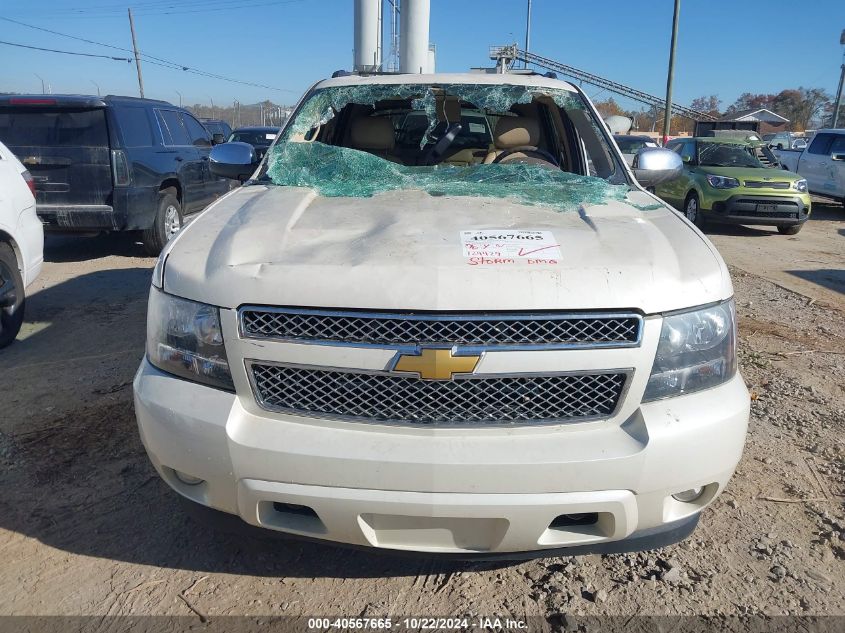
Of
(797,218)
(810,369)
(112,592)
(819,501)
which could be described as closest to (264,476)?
(112,592)

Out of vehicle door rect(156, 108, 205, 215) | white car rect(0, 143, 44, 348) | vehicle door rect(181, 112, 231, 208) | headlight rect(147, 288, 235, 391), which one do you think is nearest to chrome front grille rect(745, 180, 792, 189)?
vehicle door rect(181, 112, 231, 208)

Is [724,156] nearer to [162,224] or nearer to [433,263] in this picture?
[162,224]

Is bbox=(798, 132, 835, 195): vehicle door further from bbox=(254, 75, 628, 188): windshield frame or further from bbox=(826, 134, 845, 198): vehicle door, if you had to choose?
bbox=(254, 75, 628, 188): windshield frame

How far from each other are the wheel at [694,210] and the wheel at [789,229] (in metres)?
1.33

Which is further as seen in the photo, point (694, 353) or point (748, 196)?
point (748, 196)

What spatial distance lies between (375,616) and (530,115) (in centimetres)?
310

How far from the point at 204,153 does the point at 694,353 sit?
8648mm

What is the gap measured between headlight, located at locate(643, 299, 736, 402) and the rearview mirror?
246 cm

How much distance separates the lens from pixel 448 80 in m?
3.79

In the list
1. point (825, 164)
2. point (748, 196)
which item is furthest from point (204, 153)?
point (825, 164)

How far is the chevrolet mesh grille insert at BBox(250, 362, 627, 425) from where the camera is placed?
1.92 meters

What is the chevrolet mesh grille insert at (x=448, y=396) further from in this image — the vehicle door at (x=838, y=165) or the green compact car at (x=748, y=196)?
the vehicle door at (x=838, y=165)

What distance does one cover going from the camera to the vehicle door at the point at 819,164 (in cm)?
1434

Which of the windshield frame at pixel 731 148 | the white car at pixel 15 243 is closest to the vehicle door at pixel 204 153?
the white car at pixel 15 243
